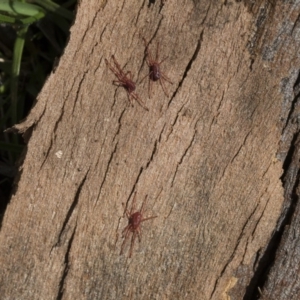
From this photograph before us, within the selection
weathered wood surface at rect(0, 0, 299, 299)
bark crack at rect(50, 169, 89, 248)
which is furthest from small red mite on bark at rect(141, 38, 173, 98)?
bark crack at rect(50, 169, 89, 248)

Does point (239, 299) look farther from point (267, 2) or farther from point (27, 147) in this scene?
point (267, 2)

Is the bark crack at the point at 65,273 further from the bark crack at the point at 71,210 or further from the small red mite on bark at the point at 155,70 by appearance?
the small red mite on bark at the point at 155,70

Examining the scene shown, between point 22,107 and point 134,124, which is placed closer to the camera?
point 134,124

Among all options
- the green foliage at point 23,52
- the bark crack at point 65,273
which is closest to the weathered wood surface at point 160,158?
the bark crack at point 65,273

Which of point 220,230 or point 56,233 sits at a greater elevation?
point 220,230

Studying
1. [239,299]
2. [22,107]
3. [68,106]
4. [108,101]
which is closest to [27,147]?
[68,106]

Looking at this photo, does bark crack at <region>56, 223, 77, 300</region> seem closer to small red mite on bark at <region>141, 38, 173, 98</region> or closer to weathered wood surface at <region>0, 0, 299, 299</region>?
weathered wood surface at <region>0, 0, 299, 299</region>

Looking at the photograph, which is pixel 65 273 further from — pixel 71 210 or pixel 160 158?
pixel 160 158
